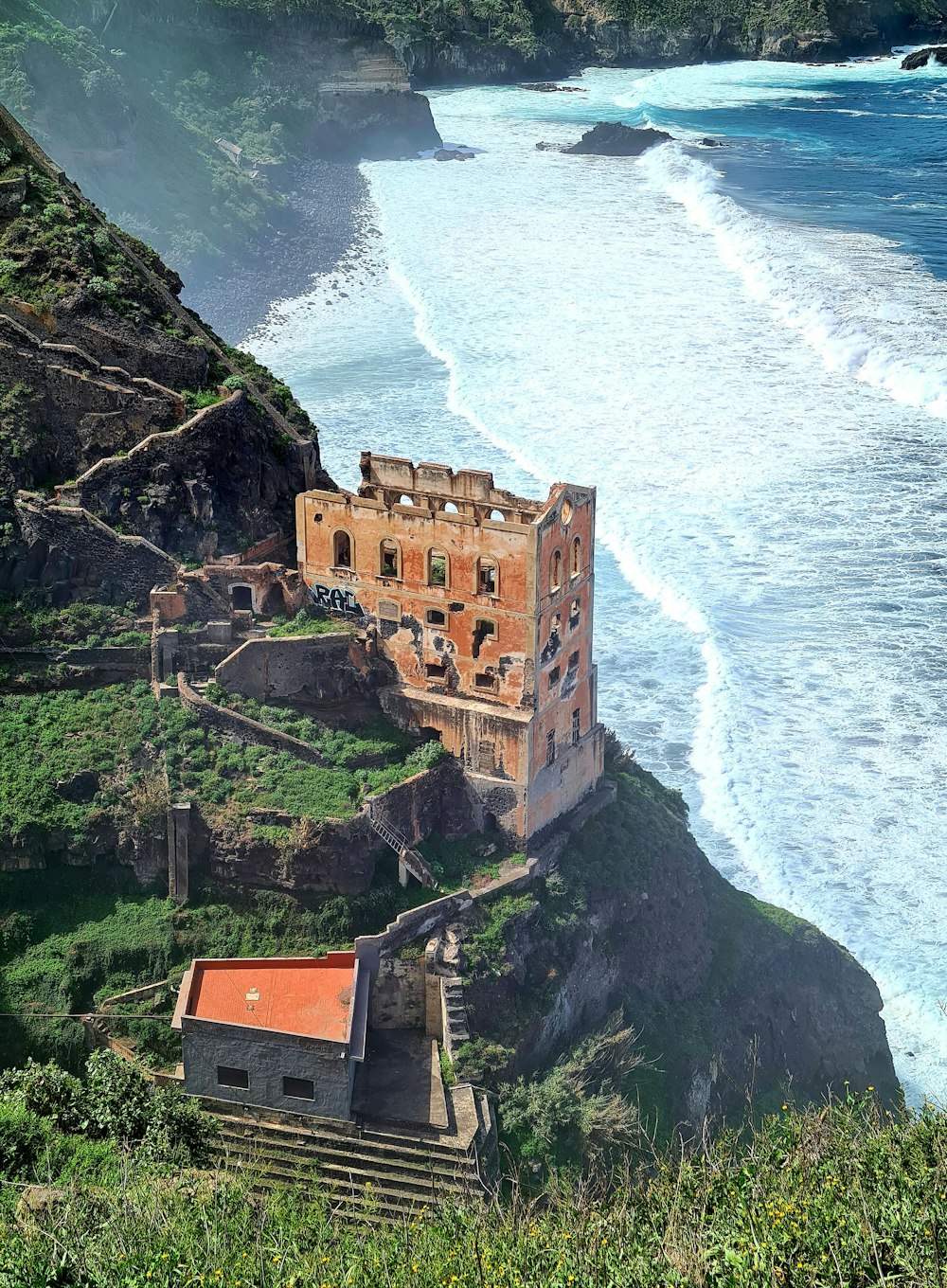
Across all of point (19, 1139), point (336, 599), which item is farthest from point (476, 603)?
point (19, 1139)

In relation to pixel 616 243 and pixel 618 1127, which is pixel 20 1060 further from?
pixel 616 243

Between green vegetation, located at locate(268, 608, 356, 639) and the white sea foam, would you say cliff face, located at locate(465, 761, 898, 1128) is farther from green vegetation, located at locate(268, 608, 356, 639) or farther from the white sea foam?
the white sea foam

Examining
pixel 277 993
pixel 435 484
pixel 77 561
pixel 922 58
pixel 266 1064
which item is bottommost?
pixel 266 1064

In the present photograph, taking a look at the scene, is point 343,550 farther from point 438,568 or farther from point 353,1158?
point 353,1158

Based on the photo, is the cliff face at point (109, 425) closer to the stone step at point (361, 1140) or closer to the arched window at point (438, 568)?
the arched window at point (438, 568)

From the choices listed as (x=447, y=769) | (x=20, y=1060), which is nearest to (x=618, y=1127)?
(x=447, y=769)

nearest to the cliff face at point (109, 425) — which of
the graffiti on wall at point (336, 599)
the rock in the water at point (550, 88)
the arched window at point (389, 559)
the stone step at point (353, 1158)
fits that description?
the graffiti on wall at point (336, 599)
